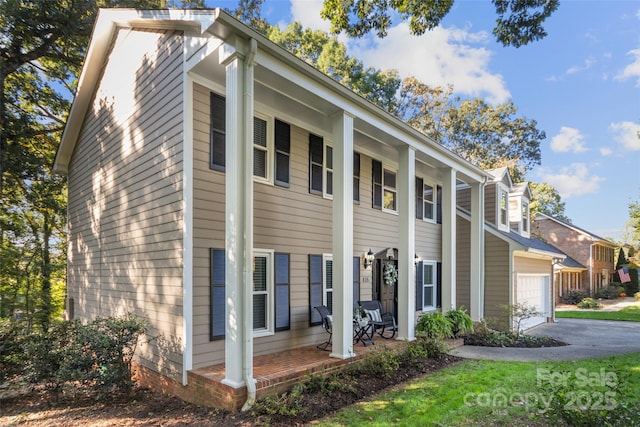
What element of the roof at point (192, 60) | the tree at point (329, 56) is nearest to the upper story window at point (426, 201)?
the roof at point (192, 60)

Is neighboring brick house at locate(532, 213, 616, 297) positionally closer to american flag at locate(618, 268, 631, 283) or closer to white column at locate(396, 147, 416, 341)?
american flag at locate(618, 268, 631, 283)

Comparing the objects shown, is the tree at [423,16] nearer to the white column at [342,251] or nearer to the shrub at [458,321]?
the white column at [342,251]

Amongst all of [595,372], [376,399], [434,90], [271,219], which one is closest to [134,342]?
[271,219]

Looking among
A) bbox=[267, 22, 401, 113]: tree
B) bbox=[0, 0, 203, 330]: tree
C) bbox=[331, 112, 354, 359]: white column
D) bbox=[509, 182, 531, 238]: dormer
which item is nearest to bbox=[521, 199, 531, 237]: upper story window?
bbox=[509, 182, 531, 238]: dormer

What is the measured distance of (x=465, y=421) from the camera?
438 cm

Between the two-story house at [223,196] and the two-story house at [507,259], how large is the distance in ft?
9.75

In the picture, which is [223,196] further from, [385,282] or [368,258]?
[385,282]

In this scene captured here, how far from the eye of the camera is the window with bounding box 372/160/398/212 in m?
10.2

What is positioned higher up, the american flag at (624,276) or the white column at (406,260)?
the white column at (406,260)

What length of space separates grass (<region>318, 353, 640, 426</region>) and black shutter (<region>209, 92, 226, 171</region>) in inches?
165

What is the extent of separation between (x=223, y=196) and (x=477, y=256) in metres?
8.58

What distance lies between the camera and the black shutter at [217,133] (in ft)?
20.3

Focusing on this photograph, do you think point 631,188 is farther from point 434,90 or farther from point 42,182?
point 42,182

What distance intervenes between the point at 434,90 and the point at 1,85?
24103mm
